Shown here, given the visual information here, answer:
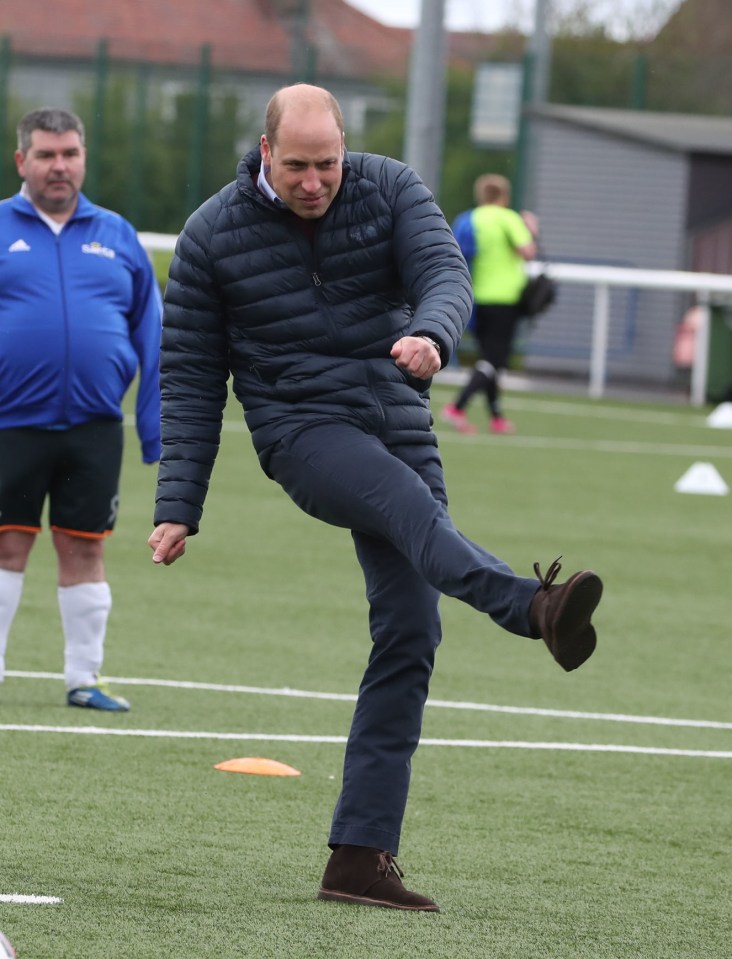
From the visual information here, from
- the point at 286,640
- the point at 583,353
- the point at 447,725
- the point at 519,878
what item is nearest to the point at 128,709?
the point at 447,725

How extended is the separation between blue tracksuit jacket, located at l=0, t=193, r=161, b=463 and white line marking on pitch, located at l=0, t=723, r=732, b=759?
1.08 metres

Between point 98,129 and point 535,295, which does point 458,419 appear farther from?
point 98,129

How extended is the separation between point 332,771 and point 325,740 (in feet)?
1.52

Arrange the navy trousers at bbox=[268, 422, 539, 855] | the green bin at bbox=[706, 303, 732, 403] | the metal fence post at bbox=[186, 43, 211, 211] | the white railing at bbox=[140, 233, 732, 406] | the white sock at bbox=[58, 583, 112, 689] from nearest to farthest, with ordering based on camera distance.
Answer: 1. the navy trousers at bbox=[268, 422, 539, 855]
2. the white sock at bbox=[58, 583, 112, 689]
3. the green bin at bbox=[706, 303, 732, 403]
4. the white railing at bbox=[140, 233, 732, 406]
5. the metal fence post at bbox=[186, 43, 211, 211]

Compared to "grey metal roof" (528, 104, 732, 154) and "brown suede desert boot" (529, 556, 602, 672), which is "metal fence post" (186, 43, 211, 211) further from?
"brown suede desert boot" (529, 556, 602, 672)

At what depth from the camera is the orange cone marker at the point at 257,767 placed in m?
6.57

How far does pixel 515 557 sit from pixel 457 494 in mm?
2956

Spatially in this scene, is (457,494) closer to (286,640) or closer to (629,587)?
(629,587)

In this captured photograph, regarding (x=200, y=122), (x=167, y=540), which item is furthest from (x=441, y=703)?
(x=200, y=122)

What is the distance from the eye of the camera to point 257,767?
6609 millimetres

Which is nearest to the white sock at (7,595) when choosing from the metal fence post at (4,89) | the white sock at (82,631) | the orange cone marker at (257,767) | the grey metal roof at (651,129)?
the white sock at (82,631)

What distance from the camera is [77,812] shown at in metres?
5.88

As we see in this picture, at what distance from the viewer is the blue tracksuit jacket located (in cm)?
729

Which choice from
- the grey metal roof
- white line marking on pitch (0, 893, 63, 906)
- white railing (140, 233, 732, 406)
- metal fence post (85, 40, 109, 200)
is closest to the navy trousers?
white line marking on pitch (0, 893, 63, 906)
